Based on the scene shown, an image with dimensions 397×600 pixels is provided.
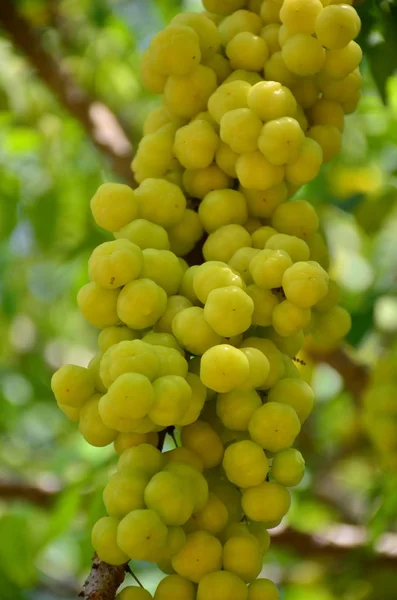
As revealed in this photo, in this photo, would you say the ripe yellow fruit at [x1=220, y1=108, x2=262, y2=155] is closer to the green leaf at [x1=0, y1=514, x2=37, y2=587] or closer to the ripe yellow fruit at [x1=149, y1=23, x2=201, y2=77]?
the ripe yellow fruit at [x1=149, y1=23, x2=201, y2=77]

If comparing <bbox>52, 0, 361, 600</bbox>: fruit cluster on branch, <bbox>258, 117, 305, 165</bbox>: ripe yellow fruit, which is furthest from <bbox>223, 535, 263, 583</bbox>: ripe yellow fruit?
<bbox>258, 117, 305, 165</bbox>: ripe yellow fruit

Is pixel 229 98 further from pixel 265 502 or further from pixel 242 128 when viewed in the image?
pixel 265 502

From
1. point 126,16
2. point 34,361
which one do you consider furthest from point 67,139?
point 34,361

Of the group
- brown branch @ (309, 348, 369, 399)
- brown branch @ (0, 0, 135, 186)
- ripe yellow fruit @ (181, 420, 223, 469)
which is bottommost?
brown branch @ (309, 348, 369, 399)

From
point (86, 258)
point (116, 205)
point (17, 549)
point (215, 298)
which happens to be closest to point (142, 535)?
point (215, 298)

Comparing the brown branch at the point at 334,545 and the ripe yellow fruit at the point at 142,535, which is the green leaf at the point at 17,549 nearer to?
the brown branch at the point at 334,545

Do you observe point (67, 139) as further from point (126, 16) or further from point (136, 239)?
point (136, 239)
